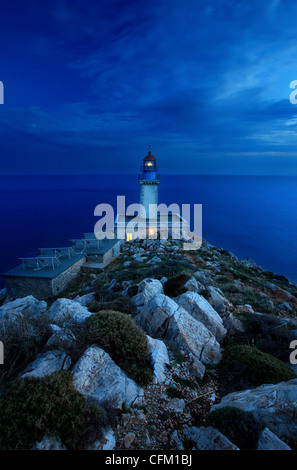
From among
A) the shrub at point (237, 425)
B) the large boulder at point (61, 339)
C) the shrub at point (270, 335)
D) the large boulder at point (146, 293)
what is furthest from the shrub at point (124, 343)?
the shrub at point (270, 335)

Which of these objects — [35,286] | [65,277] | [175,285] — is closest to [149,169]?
[65,277]

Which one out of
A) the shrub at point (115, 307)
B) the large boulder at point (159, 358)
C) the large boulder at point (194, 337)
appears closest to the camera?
the large boulder at point (159, 358)

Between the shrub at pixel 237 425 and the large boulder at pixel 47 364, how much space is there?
255cm

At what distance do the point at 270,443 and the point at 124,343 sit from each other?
263 centimetres

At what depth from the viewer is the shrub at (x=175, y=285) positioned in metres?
7.98

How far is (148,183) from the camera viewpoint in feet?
101

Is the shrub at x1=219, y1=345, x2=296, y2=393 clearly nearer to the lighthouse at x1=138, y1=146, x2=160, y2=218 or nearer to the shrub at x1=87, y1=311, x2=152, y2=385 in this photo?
the shrub at x1=87, y1=311, x2=152, y2=385

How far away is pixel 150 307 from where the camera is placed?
19.8ft

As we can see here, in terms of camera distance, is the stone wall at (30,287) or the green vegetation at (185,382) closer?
the green vegetation at (185,382)

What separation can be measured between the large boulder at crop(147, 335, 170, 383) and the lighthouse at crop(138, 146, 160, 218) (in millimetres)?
26572

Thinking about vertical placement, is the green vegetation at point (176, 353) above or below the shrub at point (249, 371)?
above

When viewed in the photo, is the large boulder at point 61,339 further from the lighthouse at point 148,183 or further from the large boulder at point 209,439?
the lighthouse at point 148,183
